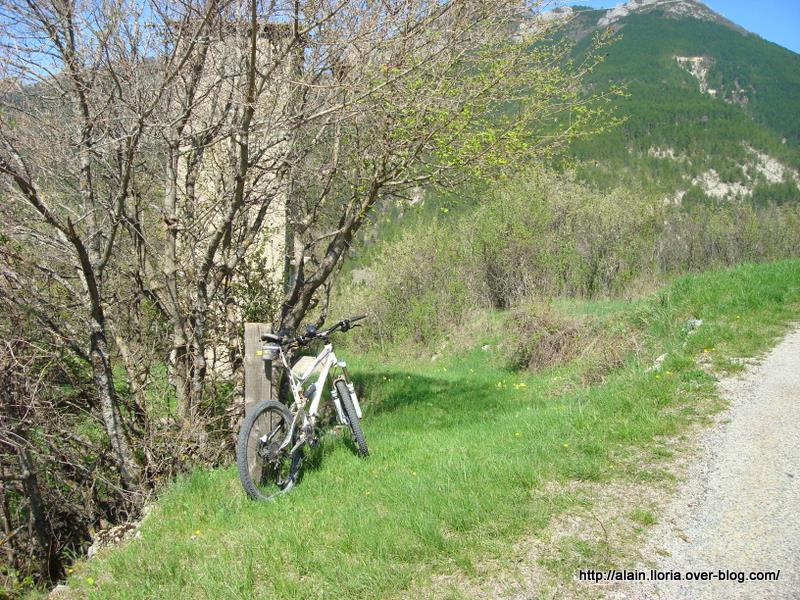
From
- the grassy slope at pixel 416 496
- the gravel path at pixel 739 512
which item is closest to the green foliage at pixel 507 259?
the grassy slope at pixel 416 496

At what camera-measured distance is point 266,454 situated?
5.23 metres

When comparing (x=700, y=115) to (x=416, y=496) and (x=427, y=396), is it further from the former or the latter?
(x=416, y=496)

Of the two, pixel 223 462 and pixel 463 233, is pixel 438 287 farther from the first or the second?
pixel 223 462

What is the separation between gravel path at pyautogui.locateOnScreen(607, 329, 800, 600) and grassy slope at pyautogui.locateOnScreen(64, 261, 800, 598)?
51 centimetres

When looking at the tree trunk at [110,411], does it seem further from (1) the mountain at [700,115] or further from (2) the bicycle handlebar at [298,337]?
(1) the mountain at [700,115]

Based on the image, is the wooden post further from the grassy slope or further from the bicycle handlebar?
A: the grassy slope

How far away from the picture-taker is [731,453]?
4723 mm

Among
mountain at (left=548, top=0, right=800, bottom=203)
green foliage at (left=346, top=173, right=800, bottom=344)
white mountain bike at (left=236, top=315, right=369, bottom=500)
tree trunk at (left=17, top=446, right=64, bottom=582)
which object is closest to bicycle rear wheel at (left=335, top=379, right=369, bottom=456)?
white mountain bike at (left=236, top=315, right=369, bottom=500)

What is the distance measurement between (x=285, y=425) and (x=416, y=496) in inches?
A: 59.1

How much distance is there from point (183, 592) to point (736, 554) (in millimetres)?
3079

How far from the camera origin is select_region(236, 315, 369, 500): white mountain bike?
16.8 feet

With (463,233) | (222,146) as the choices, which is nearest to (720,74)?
(463,233)

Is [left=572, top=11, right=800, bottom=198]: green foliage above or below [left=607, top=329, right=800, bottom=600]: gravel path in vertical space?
above

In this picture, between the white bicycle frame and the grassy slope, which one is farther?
the white bicycle frame
